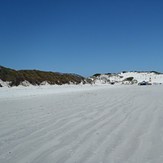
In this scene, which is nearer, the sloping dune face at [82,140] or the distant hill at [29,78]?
the sloping dune face at [82,140]

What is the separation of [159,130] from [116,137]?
1146 mm

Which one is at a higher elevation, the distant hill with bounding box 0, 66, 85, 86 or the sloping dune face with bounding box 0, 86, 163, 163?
the distant hill with bounding box 0, 66, 85, 86

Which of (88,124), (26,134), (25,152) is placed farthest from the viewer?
(88,124)

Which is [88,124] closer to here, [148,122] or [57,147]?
[148,122]

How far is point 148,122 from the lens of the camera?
729cm

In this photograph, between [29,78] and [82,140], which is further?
[29,78]

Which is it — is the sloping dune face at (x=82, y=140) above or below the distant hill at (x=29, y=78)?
below

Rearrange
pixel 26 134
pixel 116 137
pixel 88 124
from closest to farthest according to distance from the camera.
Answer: pixel 116 137 < pixel 26 134 < pixel 88 124

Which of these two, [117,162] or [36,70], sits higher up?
[36,70]

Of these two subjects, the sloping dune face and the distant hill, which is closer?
the sloping dune face

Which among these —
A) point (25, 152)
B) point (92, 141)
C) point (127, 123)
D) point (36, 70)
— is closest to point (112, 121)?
point (127, 123)

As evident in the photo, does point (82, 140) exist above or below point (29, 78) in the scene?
below

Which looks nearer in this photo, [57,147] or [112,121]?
[57,147]

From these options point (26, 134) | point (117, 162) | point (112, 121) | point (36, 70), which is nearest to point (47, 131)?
point (26, 134)
